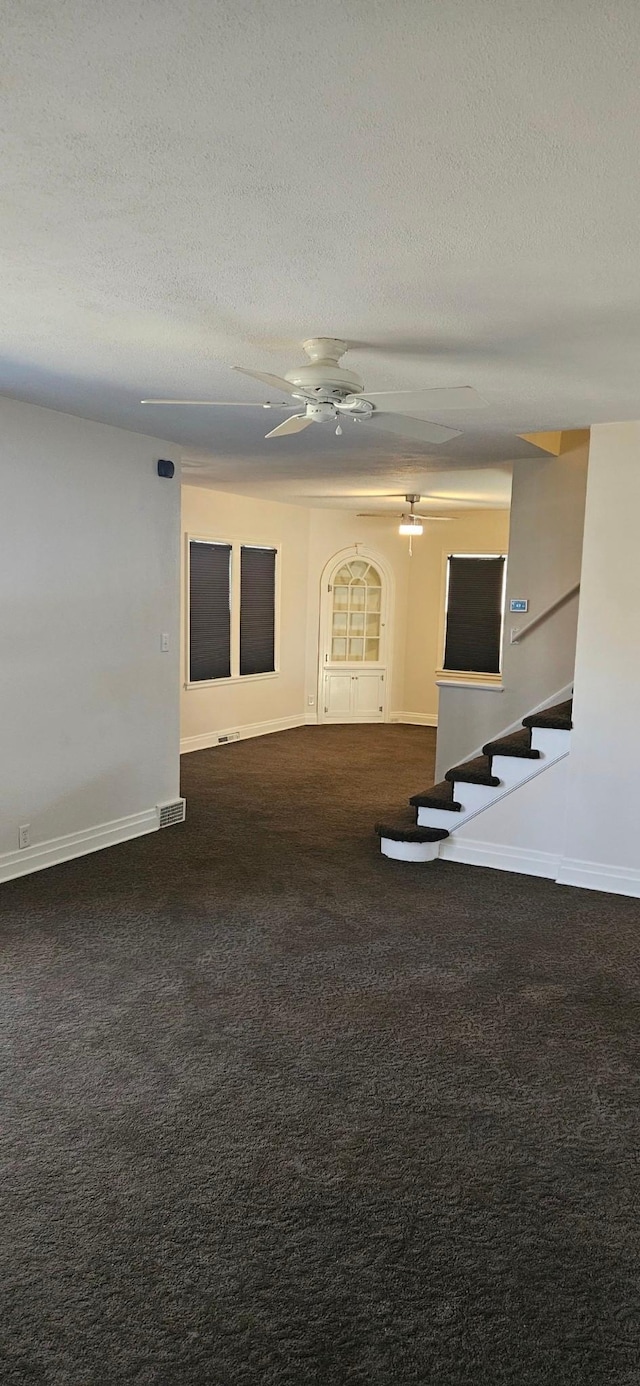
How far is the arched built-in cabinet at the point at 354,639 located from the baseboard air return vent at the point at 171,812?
4.57 metres

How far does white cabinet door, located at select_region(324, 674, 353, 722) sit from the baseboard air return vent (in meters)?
4.56

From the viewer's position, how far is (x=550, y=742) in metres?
5.01

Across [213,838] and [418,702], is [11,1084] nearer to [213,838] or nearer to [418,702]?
[213,838]

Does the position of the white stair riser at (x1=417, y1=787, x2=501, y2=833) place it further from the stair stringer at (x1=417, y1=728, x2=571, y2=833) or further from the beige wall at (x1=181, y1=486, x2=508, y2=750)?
the beige wall at (x1=181, y1=486, x2=508, y2=750)

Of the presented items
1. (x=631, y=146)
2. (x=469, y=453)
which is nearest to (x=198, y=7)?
(x=631, y=146)

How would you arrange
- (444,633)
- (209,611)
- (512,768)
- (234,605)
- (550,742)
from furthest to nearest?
(444,633)
(234,605)
(209,611)
(512,768)
(550,742)

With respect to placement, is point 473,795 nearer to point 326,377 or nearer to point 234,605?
point 326,377

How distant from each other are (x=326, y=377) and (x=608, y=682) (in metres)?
2.49

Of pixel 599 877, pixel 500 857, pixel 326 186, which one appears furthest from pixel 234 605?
pixel 326 186

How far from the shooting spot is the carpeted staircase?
5020 mm

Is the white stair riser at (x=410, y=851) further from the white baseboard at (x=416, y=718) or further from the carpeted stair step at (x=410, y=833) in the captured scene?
the white baseboard at (x=416, y=718)

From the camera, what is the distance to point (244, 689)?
9.19 m

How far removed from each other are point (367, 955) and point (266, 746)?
5069 millimetres

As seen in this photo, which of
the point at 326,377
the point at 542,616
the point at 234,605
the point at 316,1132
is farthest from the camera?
the point at 234,605
